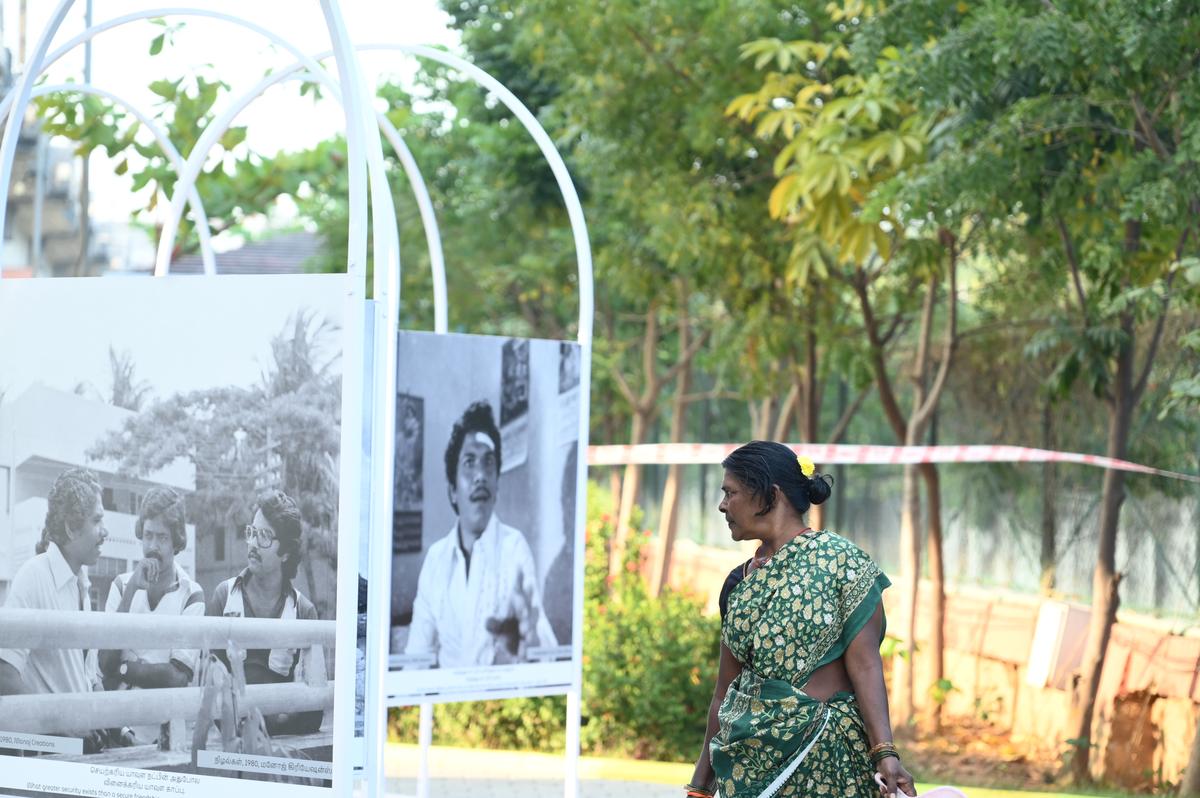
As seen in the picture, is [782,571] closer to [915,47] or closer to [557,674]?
[557,674]

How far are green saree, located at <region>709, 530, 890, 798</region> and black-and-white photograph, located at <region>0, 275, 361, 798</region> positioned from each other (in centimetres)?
109

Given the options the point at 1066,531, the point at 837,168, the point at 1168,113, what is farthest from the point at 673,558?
the point at 1168,113

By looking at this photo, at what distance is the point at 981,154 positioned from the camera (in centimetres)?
787

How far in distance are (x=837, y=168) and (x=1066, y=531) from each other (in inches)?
162

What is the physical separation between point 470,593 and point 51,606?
1801 millimetres

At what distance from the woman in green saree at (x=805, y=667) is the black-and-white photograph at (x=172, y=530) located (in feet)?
3.49

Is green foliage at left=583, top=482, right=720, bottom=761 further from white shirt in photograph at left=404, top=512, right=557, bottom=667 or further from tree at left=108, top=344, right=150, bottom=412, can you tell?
tree at left=108, top=344, right=150, bottom=412

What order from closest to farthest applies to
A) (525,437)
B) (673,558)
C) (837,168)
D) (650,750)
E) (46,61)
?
(46,61) < (525,437) < (837,168) < (650,750) < (673,558)

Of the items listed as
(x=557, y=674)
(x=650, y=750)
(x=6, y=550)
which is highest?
(x=6, y=550)

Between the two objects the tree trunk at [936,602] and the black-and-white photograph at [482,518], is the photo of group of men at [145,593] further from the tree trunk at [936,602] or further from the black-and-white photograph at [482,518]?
the tree trunk at [936,602]

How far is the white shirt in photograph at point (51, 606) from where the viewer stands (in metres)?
4.30

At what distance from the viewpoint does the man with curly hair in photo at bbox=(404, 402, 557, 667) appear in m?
5.73

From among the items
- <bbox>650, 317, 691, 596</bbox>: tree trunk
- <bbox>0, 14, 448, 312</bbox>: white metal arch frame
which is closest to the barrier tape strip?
<bbox>0, 14, 448, 312</bbox>: white metal arch frame

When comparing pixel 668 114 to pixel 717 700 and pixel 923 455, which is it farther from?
pixel 717 700
